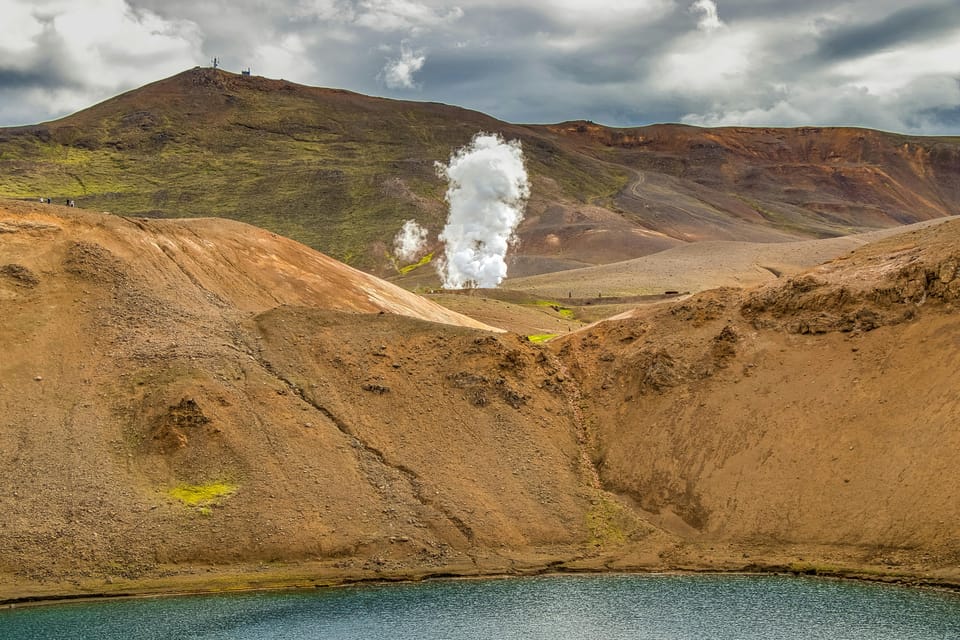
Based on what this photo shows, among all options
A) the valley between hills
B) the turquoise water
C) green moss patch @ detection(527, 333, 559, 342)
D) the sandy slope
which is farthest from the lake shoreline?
the sandy slope

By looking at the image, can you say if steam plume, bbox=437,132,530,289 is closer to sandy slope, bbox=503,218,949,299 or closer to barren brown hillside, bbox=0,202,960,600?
sandy slope, bbox=503,218,949,299

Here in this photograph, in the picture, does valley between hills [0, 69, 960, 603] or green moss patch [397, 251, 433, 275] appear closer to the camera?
valley between hills [0, 69, 960, 603]

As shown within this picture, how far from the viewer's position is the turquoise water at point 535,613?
32219 mm

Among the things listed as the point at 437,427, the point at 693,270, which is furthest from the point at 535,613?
the point at 693,270

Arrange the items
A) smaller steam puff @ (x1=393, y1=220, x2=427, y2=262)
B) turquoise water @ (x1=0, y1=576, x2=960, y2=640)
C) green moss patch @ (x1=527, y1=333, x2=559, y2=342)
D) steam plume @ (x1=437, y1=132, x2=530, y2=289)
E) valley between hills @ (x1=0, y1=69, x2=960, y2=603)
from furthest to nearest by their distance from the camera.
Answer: smaller steam puff @ (x1=393, y1=220, x2=427, y2=262) → steam plume @ (x1=437, y1=132, x2=530, y2=289) → green moss patch @ (x1=527, y1=333, x2=559, y2=342) → valley between hills @ (x1=0, y1=69, x2=960, y2=603) → turquoise water @ (x1=0, y1=576, x2=960, y2=640)

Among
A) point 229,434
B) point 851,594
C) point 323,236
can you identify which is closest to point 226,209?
point 323,236

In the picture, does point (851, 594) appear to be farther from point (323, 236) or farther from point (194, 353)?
point (323, 236)

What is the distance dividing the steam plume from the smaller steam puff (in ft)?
12.6

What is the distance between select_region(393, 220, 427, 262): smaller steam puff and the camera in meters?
160

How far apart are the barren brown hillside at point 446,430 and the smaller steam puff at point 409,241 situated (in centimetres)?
10688

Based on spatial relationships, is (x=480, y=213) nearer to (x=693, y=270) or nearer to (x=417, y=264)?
(x=417, y=264)

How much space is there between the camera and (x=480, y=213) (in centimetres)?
15875

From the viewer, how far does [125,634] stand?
32.6 m

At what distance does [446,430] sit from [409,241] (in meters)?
121
